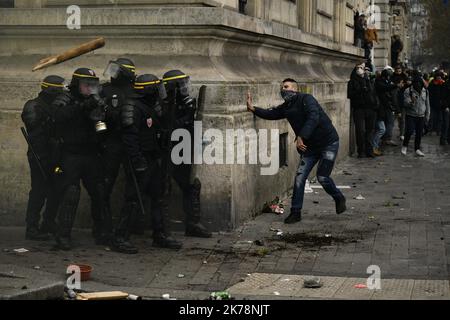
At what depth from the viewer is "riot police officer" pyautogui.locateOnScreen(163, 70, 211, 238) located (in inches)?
414

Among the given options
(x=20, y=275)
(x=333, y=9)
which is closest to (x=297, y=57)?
(x=333, y=9)

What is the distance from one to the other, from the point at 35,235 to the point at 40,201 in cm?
41

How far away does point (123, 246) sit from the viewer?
10.0 m

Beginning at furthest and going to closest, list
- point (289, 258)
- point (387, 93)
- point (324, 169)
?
point (387, 93) → point (324, 169) → point (289, 258)

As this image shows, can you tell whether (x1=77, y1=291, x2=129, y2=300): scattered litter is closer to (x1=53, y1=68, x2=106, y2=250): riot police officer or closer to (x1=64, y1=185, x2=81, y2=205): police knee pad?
(x1=53, y1=68, x2=106, y2=250): riot police officer

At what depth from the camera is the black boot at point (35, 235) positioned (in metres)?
10.6

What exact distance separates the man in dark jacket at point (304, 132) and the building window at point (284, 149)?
1.94m

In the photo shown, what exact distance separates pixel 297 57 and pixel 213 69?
17.4 feet

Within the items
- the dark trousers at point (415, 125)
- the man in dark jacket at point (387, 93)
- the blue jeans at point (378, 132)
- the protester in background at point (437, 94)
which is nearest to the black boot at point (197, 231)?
the blue jeans at point (378, 132)

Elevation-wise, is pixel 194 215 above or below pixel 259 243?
above

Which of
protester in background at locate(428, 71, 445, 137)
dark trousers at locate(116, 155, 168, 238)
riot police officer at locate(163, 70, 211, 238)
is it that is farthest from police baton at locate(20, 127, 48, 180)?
protester in background at locate(428, 71, 445, 137)

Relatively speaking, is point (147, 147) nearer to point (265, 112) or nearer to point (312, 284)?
point (265, 112)

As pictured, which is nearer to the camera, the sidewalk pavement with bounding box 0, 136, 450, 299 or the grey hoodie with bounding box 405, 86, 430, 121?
the sidewalk pavement with bounding box 0, 136, 450, 299

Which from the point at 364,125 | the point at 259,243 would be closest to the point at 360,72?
the point at 364,125
